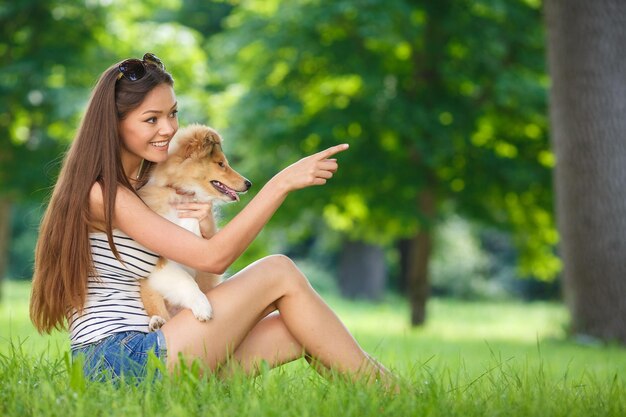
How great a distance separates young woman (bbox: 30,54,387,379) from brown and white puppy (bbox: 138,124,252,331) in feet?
0.35

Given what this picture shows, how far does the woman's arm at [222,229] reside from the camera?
10.9 ft

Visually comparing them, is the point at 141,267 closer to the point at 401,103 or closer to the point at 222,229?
the point at 222,229

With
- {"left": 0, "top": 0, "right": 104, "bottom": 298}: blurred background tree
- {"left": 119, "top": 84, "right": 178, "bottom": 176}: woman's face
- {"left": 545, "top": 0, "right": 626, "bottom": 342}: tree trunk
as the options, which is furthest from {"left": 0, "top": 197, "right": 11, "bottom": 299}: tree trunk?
{"left": 119, "top": 84, "right": 178, "bottom": 176}: woman's face

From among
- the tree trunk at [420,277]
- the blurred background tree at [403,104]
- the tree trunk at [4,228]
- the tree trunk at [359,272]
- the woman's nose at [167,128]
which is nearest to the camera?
the woman's nose at [167,128]

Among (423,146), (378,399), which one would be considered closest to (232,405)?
(378,399)

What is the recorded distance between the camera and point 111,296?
3.45 m

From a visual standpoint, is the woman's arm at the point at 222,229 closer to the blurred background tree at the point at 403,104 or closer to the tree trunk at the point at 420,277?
the blurred background tree at the point at 403,104

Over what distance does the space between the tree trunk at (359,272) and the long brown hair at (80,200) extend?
19.5 metres

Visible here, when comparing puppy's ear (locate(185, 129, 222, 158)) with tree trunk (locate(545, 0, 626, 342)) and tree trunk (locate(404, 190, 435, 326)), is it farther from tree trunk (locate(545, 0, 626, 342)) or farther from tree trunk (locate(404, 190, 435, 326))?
tree trunk (locate(404, 190, 435, 326))

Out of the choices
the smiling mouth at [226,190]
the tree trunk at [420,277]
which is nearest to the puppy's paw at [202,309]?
the smiling mouth at [226,190]

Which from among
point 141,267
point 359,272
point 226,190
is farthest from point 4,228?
point 141,267

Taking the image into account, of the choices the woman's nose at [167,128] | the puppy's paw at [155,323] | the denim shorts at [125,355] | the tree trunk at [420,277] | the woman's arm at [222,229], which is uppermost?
the woman's nose at [167,128]

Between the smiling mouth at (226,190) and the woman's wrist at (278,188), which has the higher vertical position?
the woman's wrist at (278,188)

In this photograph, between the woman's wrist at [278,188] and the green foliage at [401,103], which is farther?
the green foliage at [401,103]
